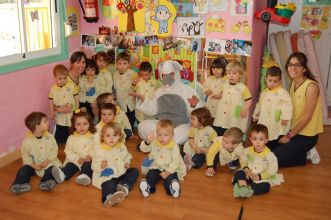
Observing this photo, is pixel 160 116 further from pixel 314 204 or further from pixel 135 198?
pixel 314 204

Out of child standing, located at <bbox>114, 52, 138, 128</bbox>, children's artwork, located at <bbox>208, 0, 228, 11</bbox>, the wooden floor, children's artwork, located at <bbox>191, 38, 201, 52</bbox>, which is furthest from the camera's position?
child standing, located at <bbox>114, 52, 138, 128</bbox>

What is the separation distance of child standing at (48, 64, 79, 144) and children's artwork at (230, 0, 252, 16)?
6.28 feet

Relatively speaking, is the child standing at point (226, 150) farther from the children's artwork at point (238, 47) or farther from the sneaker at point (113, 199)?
the children's artwork at point (238, 47)

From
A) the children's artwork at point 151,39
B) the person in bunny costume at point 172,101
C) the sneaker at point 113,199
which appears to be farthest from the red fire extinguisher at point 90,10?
the sneaker at point 113,199

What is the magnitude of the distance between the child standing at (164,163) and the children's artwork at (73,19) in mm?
2017

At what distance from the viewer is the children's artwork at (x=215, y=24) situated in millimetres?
4207

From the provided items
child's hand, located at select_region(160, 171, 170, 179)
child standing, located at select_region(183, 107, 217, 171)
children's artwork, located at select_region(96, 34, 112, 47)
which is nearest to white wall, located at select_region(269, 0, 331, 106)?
children's artwork, located at select_region(96, 34, 112, 47)

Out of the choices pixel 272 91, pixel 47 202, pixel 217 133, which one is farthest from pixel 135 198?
pixel 272 91

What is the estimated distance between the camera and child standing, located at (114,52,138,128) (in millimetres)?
4566

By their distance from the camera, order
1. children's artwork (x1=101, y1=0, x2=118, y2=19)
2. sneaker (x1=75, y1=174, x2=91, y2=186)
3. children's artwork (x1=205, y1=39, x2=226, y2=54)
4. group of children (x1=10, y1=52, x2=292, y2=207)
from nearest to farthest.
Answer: group of children (x1=10, y1=52, x2=292, y2=207)
sneaker (x1=75, y1=174, x2=91, y2=186)
children's artwork (x1=205, y1=39, x2=226, y2=54)
children's artwork (x1=101, y1=0, x2=118, y2=19)

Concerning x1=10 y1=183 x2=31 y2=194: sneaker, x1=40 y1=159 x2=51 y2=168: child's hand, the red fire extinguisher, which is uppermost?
the red fire extinguisher

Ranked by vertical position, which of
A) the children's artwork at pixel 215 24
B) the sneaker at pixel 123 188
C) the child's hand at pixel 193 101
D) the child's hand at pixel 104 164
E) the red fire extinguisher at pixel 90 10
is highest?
the red fire extinguisher at pixel 90 10

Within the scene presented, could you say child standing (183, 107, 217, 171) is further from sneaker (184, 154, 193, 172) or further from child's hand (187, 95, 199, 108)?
child's hand (187, 95, 199, 108)

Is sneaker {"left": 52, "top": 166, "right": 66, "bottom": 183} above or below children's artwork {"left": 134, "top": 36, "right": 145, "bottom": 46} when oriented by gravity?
below
